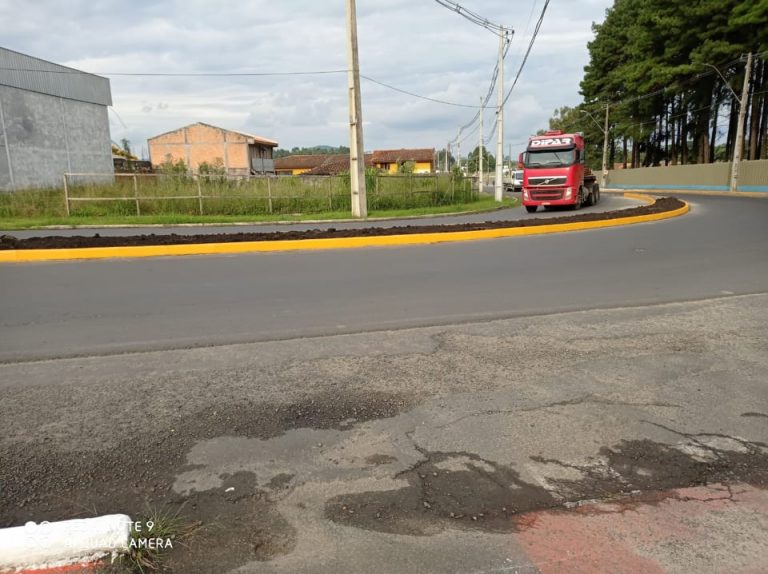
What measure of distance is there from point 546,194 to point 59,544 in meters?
21.6

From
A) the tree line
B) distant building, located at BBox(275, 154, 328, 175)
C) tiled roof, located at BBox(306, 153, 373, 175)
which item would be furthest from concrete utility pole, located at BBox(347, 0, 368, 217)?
distant building, located at BBox(275, 154, 328, 175)

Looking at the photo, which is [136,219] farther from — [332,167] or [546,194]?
[332,167]

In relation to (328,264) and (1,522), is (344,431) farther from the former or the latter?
(328,264)

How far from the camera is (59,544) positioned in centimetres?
220

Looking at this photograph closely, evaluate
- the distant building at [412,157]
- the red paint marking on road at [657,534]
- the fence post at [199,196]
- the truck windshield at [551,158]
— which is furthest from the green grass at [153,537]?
the distant building at [412,157]

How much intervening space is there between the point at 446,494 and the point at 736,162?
41.1 m

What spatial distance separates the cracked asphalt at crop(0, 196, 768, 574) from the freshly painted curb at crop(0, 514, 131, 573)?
10.6 inches

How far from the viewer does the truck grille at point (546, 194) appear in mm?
21500

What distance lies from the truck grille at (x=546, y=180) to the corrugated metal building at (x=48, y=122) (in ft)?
87.0

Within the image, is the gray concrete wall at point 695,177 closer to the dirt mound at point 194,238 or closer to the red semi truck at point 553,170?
the red semi truck at point 553,170

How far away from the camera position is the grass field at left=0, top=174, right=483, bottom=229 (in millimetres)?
21062

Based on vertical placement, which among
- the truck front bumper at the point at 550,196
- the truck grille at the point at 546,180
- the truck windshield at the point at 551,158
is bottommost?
the truck front bumper at the point at 550,196

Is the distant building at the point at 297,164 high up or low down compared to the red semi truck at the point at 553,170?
up

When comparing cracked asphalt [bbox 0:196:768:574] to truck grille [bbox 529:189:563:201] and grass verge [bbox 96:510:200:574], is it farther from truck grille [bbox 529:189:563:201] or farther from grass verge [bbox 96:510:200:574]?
truck grille [bbox 529:189:563:201]
